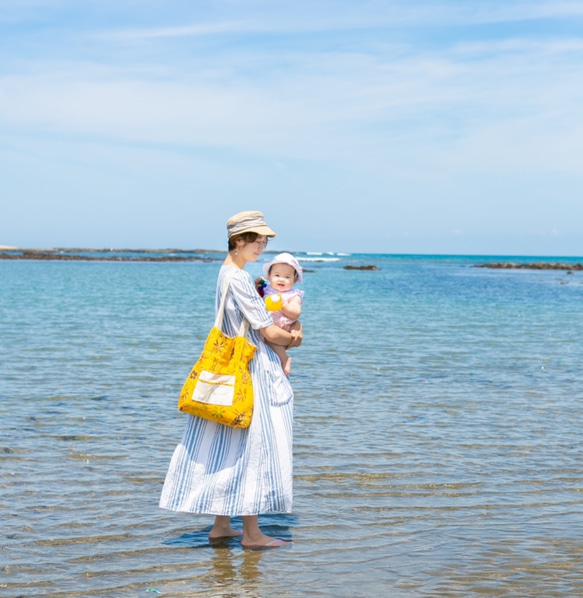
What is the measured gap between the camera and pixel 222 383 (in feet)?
15.9

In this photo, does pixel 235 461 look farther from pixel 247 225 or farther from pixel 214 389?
pixel 247 225

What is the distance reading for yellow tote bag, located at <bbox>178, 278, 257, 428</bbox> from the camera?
15.9ft

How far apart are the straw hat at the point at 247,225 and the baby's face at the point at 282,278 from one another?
0.82ft

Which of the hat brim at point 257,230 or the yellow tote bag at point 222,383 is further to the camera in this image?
the hat brim at point 257,230

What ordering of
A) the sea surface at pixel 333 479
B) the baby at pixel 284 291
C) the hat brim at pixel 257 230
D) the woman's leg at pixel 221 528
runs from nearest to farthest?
the sea surface at pixel 333 479
the hat brim at pixel 257 230
the baby at pixel 284 291
the woman's leg at pixel 221 528

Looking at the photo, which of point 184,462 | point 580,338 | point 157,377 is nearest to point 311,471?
point 184,462

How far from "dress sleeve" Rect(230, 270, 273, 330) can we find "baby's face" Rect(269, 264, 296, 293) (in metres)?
0.25

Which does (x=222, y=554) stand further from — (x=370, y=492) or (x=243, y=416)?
(x=370, y=492)

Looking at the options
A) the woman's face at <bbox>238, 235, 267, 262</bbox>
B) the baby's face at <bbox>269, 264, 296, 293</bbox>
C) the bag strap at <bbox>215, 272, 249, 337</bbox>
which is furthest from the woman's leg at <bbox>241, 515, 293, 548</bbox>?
the woman's face at <bbox>238, 235, 267, 262</bbox>

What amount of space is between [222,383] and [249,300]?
534 millimetres

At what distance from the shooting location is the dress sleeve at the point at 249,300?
4.86m

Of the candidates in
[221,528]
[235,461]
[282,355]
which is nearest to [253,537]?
[221,528]

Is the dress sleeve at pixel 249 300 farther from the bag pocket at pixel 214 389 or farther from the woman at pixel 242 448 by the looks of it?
the bag pocket at pixel 214 389

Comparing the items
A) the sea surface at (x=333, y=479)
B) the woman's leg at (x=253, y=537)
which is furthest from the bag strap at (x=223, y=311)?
the sea surface at (x=333, y=479)
